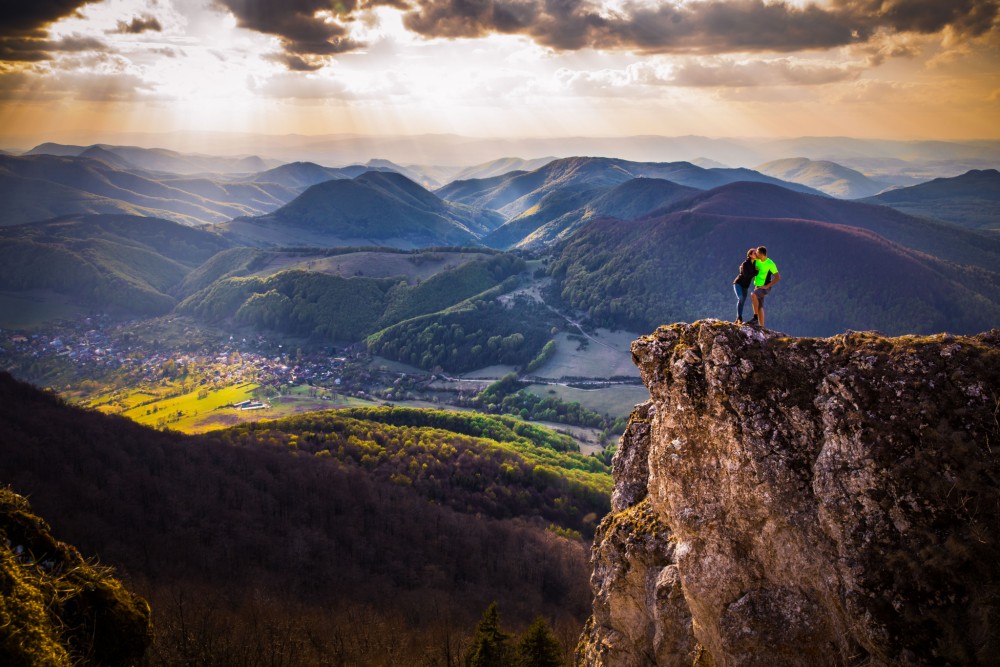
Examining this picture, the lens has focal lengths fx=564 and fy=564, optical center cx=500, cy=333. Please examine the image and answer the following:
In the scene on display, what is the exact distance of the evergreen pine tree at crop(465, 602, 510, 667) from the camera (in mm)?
36406

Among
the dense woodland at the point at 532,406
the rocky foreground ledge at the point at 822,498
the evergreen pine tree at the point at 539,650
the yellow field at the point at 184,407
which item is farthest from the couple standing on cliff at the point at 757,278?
the yellow field at the point at 184,407

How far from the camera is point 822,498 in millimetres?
16375

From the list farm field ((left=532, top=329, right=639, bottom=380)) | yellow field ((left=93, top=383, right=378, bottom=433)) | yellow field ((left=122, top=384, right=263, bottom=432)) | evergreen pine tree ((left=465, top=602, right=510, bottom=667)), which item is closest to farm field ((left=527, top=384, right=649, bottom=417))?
farm field ((left=532, top=329, right=639, bottom=380))

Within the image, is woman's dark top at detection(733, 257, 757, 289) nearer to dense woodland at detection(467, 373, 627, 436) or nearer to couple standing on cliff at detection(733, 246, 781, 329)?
couple standing on cliff at detection(733, 246, 781, 329)

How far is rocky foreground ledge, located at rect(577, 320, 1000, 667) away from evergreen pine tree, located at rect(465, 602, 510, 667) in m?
16.3

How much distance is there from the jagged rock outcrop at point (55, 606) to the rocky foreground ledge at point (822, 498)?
1707 centimetres

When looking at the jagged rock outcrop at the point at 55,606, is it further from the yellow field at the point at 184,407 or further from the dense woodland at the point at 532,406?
the yellow field at the point at 184,407

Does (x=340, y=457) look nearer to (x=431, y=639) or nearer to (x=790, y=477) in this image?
(x=431, y=639)

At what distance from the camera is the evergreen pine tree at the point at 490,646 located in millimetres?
36406

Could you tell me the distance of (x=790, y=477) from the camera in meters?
17.4

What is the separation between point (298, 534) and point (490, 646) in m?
35.4

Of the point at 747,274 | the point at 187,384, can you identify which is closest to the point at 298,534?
the point at 747,274

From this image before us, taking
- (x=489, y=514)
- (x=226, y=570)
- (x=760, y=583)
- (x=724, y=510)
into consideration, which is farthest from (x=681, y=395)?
(x=489, y=514)

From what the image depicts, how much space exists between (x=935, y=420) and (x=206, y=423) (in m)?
156
